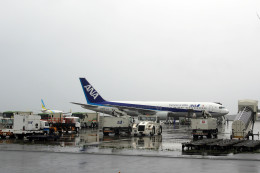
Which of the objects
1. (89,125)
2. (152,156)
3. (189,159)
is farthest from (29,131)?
(89,125)

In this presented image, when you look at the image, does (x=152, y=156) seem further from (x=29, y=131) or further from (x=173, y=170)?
(x=29, y=131)

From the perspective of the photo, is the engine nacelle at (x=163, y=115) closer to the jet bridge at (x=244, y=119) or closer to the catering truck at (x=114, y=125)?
the catering truck at (x=114, y=125)

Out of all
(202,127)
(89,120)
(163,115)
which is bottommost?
(89,120)

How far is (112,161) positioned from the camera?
2034 centimetres

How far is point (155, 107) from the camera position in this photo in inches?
3004

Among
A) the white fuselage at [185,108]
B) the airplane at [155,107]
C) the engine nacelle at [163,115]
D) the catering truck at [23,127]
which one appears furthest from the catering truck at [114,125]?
the engine nacelle at [163,115]

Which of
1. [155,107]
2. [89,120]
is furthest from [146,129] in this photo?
[155,107]

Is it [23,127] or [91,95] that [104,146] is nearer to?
[23,127]

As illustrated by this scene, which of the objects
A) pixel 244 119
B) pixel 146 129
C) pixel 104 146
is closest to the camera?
pixel 104 146

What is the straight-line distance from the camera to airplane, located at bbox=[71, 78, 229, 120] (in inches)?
2872

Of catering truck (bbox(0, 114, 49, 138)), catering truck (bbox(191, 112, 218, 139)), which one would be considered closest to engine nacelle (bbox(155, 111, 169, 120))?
catering truck (bbox(191, 112, 218, 139))

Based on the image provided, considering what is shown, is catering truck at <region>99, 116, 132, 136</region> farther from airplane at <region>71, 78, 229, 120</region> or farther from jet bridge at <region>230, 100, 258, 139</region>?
airplane at <region>71, 78, 229, 120</region>

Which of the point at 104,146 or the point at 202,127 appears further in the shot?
the point at 202,127

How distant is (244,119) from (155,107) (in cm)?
3985
